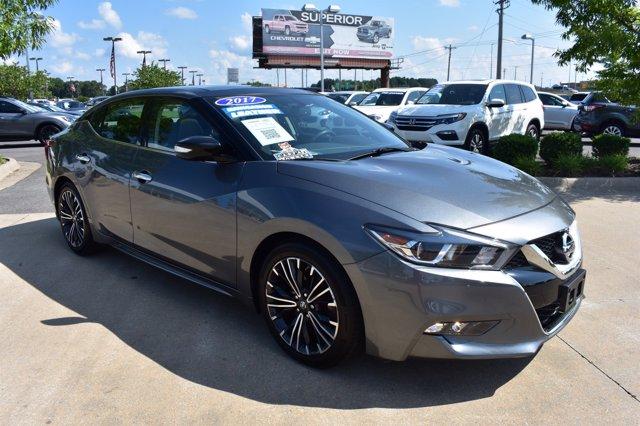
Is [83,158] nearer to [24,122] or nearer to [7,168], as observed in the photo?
[7,168]

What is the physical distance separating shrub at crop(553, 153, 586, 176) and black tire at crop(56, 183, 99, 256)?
705 centimetres

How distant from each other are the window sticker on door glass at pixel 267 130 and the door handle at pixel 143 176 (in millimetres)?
918

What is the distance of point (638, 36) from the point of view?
9102 mm

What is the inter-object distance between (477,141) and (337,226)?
936 centimetres

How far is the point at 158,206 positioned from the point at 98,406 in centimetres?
153

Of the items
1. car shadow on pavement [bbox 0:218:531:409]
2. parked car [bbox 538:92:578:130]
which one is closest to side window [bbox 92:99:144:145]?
car shadow on pavement [bbox 0:218:531:409]

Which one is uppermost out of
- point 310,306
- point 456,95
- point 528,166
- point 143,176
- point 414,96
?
point 414,96

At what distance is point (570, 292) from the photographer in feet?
9.69

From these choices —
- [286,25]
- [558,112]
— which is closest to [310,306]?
[558,112]

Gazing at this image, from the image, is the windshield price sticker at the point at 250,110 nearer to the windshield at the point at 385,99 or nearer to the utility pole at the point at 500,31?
the windshield at the point at 385,99

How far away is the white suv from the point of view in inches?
438

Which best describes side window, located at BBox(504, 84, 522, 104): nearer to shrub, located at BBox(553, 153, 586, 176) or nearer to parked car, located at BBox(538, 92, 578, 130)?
shrub, located at BBox(553, 153, 586, 176)

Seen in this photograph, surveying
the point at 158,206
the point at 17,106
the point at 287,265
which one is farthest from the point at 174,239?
the point at 17,106

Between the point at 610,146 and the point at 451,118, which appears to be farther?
the point at 451,118
